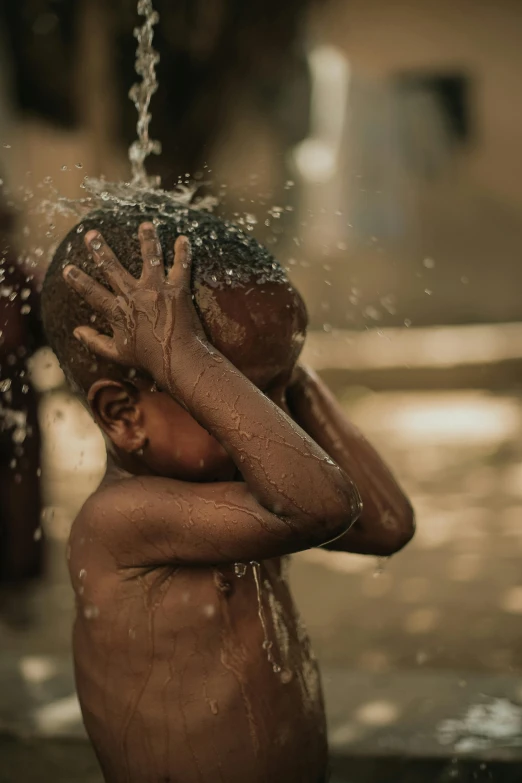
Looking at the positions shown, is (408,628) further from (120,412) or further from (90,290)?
(90,290)

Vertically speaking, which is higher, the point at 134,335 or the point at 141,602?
the point at 134,335

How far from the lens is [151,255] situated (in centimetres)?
146

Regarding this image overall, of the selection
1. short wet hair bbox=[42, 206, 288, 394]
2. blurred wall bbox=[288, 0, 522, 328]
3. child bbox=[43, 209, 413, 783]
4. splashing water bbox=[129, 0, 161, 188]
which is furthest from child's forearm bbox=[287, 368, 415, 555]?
blurred wall bbox=[288, 0, 522, 328]

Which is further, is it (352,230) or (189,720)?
(352,230)

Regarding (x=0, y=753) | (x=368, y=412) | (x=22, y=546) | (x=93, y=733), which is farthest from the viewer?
(x=368, y=412)

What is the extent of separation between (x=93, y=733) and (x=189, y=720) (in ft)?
0.75

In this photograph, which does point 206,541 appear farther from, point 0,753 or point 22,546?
point 22,546

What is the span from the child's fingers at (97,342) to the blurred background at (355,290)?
525mm

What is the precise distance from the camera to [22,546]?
3.74m

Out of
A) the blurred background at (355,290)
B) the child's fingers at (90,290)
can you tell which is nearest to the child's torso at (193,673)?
the child's fingers at (90,290)

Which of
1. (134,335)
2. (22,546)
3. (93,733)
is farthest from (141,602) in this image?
(22,546)

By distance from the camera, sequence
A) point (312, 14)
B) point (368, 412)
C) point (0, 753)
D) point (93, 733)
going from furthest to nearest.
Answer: point (312, 14)
point (368, 412)
point (0, 753)
point (93, 733)

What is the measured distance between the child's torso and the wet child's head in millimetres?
206

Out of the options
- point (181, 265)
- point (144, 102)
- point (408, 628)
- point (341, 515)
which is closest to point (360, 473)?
point (341, 515)
